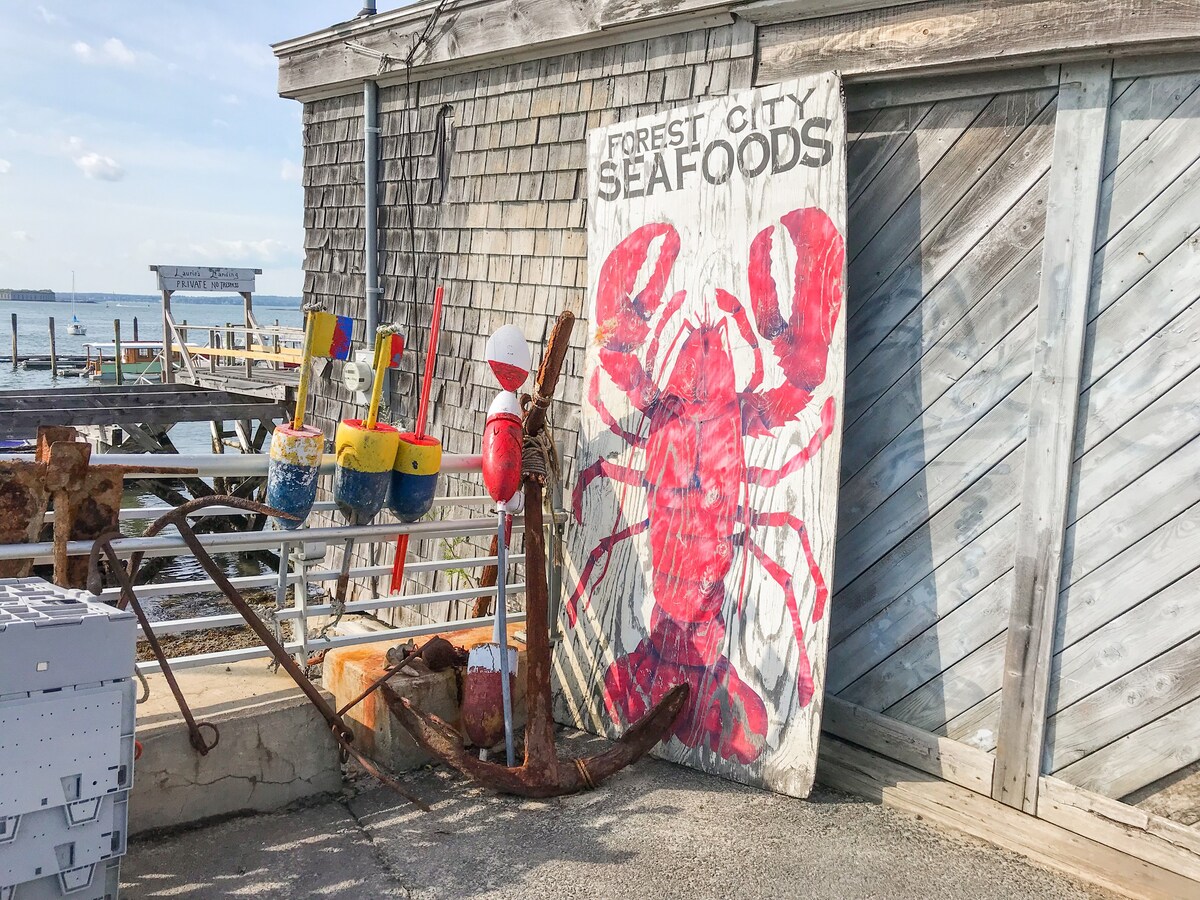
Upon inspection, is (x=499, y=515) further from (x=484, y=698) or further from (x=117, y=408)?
(x=117, y=408)

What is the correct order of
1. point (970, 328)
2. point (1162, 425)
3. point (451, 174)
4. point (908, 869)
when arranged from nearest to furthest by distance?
point (1162, 425) < point (908, 869) < point (970, 328) < point (451, 174)

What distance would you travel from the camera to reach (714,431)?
11.8ft

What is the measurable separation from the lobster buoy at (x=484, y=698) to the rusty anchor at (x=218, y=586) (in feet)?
1.11

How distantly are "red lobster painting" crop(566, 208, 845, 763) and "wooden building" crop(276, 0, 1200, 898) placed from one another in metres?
0.30

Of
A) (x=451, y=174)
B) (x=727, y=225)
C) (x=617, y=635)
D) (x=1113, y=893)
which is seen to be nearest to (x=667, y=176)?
(x=727, y=225)

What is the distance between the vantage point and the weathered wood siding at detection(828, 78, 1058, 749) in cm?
306

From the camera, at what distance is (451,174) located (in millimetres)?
5816

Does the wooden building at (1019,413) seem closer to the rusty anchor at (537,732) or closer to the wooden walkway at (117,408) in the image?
the rusty anchor at (537,732)

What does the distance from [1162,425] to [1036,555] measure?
0.53 m

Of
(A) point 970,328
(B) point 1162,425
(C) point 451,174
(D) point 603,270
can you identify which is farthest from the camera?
(C) point 451,174

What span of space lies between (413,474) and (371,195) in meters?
3.59

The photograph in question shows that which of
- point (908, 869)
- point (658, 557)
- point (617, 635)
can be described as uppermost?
point (658, 557)

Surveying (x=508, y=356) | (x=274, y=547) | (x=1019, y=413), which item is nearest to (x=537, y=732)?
(x=274, y=547)

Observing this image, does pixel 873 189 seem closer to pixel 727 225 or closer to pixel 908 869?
pixel 727 225
